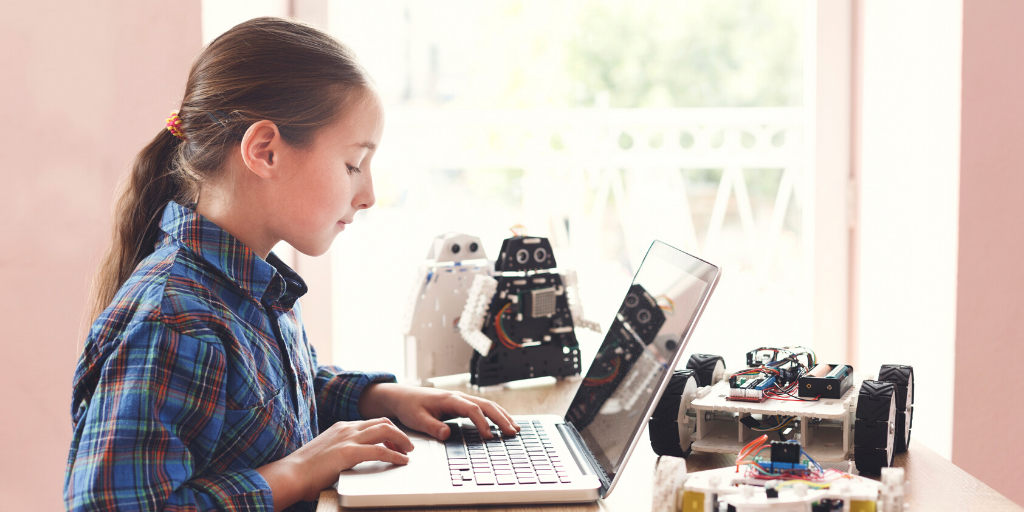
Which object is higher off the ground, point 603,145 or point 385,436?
point 603,145

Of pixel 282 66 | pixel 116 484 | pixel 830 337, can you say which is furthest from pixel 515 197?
pixel 116 484

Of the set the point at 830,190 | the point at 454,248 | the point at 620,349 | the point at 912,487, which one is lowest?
the point at 912,487

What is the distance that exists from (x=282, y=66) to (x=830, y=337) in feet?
4.25

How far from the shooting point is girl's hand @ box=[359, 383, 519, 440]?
34.9 inches

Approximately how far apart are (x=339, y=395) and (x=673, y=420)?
44 cm

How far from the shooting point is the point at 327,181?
0.85 meters

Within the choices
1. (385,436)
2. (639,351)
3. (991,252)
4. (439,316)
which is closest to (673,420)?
(639,351)

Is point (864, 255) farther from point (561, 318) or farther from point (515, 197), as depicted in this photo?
point (515, 197)

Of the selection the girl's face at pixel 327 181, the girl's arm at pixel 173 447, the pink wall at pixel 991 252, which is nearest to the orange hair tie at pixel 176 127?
the girl's face at pixel 327 181

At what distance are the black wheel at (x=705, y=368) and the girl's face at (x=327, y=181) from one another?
419mm

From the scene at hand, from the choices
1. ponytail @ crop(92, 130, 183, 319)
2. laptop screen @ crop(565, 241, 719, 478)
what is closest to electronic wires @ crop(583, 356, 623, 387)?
laptop screen @ crop(565, 241, 719, 478)

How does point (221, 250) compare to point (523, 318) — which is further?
point (523, 318)

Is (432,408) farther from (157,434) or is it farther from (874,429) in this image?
(874,429)

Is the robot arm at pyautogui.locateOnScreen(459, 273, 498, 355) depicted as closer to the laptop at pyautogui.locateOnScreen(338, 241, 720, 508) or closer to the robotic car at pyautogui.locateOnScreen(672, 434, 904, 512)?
the laptop at pyautogui.locateOnScreen(338, 241, 720, 508)
